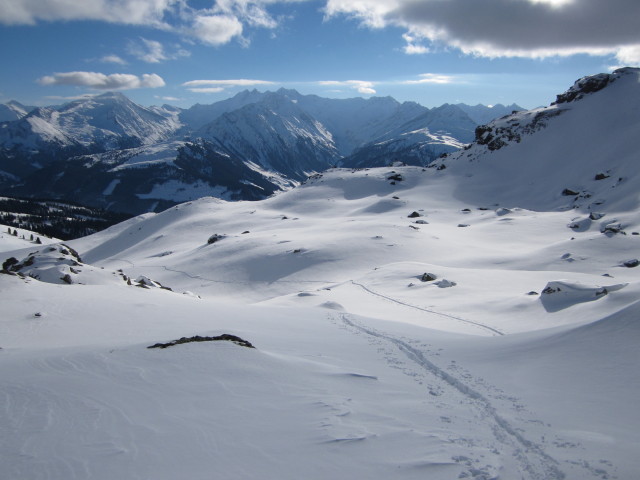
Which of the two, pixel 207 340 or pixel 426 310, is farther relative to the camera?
pixel 426 310

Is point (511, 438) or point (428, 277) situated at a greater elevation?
point (511, 438)

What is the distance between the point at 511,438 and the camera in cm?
829

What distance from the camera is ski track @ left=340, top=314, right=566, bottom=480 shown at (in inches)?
280

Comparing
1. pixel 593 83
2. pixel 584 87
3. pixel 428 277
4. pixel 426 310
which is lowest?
pixel 426 310

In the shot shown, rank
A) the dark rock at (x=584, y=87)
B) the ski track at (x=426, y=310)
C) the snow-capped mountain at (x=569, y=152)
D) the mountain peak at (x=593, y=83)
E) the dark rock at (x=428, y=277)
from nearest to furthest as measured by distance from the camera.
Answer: the ski track at (x=426, y=310), the dark rock at (x=428, y=277), the snow-capped mountain at (x=569, y=152), the mountain peak at (x=593, y=83), the dark rock at (x=584, y=87)

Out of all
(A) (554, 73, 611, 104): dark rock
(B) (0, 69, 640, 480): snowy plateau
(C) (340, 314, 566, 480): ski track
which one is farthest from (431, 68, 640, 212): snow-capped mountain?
(C) (340, 314, 566, 480): ski track

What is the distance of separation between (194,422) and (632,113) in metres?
124

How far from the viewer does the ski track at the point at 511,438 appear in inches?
280

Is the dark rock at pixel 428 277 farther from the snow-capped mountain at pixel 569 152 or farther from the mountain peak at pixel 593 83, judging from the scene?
the mountain peak at pixel 593 83

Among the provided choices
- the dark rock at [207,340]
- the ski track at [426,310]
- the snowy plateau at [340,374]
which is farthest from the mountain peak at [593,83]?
the dark rock at [207,340]

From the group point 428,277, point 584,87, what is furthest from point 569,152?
point 428,277

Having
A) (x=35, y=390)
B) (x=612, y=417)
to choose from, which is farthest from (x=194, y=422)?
(x=612, y=417)

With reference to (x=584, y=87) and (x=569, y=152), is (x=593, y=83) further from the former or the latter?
(x=569, y=152)

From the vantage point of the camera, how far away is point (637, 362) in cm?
1116
